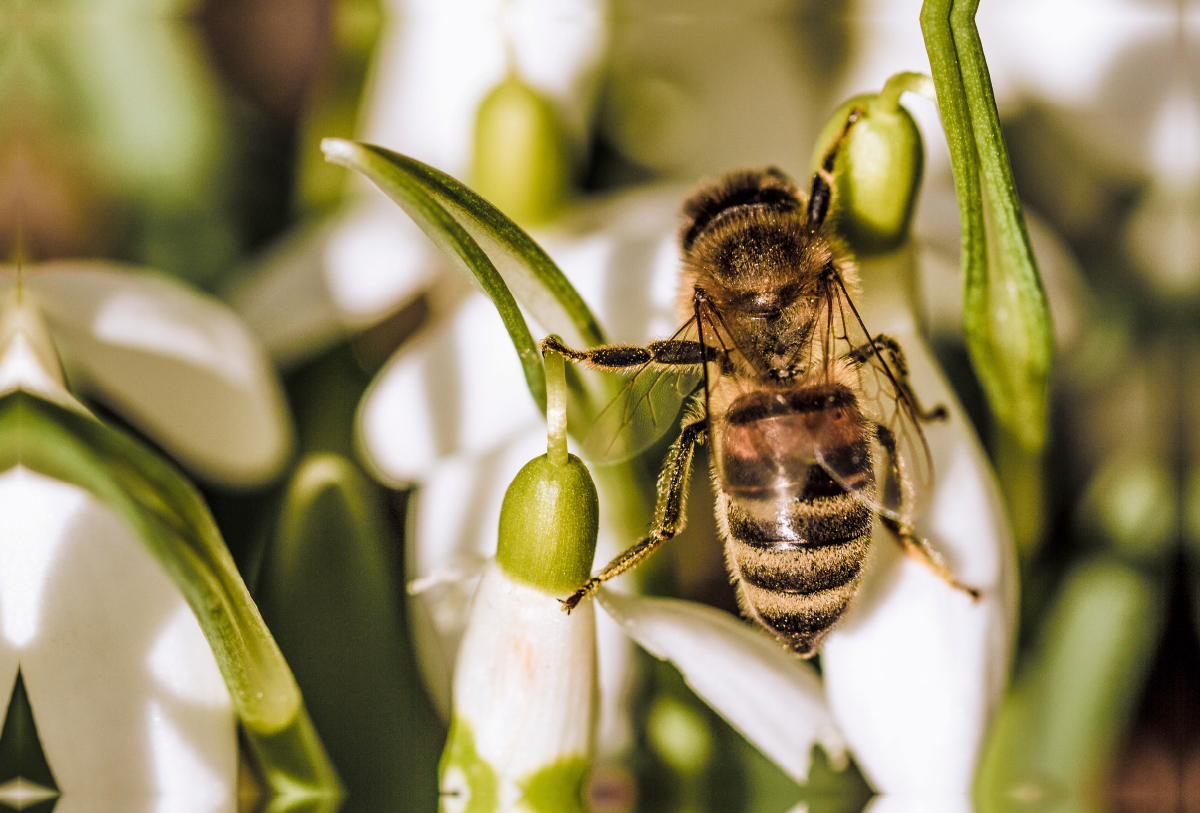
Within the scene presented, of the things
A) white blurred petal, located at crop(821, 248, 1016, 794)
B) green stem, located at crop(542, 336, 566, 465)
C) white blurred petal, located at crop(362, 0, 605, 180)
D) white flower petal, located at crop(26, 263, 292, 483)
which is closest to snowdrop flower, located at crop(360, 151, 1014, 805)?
white blurred petal, located at crop(821, 248, 1016, 794)

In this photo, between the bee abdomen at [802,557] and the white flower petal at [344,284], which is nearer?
the bee abdomen at [802,557]

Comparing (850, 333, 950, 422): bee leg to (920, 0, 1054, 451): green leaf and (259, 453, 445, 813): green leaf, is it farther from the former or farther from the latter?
(259, 453, 445, 813): green leaf

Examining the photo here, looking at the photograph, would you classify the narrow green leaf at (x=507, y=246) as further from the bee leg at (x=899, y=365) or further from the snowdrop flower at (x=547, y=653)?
the bee leg at (x=899, y=365)

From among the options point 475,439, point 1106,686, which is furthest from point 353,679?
point 1106,686

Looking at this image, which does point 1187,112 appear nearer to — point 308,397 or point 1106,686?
point 1106,686

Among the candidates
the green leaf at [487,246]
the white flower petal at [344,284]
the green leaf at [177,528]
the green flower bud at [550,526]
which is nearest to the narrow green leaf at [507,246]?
the green leaf at [487,246]

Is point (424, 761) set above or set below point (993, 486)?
below
